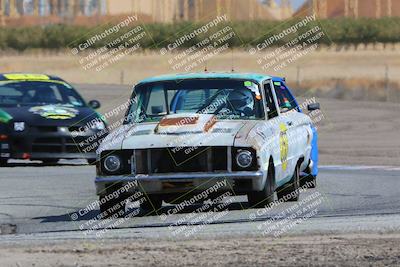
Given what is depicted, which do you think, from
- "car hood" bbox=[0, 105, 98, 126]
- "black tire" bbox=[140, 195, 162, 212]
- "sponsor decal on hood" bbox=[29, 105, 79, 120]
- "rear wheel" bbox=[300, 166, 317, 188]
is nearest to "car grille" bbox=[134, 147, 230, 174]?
"black tire" bbox=[140, 195, 162, 212]

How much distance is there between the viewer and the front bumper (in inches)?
465

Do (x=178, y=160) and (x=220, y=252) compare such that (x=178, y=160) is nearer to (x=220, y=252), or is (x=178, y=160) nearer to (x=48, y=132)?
(x=220, y=252)

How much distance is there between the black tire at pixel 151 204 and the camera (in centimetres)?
1259

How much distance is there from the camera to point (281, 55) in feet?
179

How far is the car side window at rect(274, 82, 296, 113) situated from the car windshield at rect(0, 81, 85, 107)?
19.7ft

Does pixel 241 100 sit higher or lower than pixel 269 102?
higher

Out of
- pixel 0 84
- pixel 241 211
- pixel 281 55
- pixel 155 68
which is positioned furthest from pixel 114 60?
pixel 241 211

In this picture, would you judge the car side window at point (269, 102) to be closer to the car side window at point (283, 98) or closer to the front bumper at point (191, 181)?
the car side window at point (283, 98)

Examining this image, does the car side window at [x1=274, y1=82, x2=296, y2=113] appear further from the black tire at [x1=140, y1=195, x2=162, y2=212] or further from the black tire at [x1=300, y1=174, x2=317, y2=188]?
the black tire at [x1=140, y1=195, x2=162, y2=212]

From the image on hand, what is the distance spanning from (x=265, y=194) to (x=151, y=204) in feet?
3.93

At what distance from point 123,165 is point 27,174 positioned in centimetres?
588

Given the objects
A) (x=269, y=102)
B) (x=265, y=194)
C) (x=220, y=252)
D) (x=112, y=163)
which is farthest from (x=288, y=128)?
(x=220, y=252)

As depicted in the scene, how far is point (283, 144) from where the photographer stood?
13.0 metres

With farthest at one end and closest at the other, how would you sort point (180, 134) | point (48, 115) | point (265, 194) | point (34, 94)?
point (34, 94), point (48, 115), point (265, 194), point (180, 134)
